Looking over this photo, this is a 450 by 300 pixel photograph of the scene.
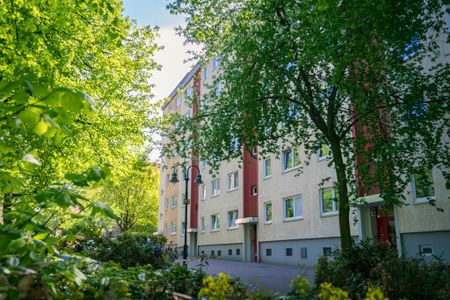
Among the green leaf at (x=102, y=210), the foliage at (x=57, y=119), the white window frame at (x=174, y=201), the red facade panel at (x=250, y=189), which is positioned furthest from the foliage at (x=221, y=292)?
the white window frame at (x=174, y=201)

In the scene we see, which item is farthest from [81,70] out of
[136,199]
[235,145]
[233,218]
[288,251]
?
[136,199]

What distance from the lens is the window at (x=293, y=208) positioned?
86.0 ft

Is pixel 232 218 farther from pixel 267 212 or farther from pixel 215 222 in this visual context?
pixel 267 212

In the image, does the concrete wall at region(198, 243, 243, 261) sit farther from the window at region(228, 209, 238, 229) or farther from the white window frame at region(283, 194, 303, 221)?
the white window frame at region(283, 194, 303, 221)

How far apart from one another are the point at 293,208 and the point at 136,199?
1317 inches

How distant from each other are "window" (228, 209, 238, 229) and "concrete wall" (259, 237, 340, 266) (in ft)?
16.0

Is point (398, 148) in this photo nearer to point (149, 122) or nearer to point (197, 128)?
point (197, 128)

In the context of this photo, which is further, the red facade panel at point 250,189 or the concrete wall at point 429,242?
the red facade panel at point 250,189

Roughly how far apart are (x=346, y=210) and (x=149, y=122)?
10.8 metres

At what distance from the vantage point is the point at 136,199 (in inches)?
2207

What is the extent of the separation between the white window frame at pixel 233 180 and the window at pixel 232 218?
1.84 meters

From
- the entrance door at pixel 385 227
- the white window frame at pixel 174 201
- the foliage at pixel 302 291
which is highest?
the white window frame at pixel 174 201

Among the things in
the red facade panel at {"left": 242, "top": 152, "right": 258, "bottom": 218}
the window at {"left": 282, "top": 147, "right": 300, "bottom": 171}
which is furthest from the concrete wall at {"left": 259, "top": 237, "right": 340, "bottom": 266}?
the window at {"left": 282, "top": 147, "right": 300, "bottom": 171}

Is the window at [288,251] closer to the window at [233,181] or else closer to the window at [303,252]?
the window at [303,252]
